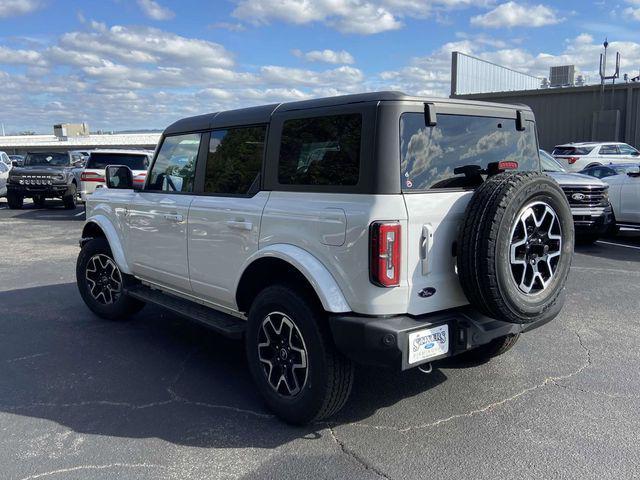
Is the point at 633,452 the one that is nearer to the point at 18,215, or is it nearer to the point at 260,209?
the point at 260,209

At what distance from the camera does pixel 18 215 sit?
16.3 m

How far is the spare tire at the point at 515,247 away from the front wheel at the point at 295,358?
2.87 feet

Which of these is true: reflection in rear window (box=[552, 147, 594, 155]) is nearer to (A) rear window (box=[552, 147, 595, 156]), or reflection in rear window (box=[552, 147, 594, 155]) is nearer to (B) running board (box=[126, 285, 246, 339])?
(A) rear window (box=[552, 147, 595, 156])

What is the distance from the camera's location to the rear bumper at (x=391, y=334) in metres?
3.06

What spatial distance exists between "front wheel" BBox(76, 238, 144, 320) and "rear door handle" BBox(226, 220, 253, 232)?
2.06 metres

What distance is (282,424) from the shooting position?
3.57 metres

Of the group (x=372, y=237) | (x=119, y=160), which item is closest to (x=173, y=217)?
(x=372, y=237)

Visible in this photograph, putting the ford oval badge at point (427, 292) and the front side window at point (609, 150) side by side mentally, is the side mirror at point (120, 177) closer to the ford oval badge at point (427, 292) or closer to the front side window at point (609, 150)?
the ford oval badge at point (427, 292)

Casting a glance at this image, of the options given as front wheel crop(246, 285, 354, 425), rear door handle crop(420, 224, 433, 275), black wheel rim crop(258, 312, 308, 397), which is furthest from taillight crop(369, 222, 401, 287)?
black wheel rim crop(258, 312, 308, 397)

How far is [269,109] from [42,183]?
1551 cm

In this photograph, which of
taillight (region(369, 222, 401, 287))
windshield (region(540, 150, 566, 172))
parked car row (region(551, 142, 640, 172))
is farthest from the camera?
parked car row (region(551, 142, 640, 172))

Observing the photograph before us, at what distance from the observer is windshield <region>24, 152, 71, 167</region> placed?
18.2m

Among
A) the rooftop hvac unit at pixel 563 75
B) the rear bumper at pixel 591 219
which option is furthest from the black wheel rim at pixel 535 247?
the rooftop hvac unit at pixel 563 75

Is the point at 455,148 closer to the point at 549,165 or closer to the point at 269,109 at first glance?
the point at 269,109
